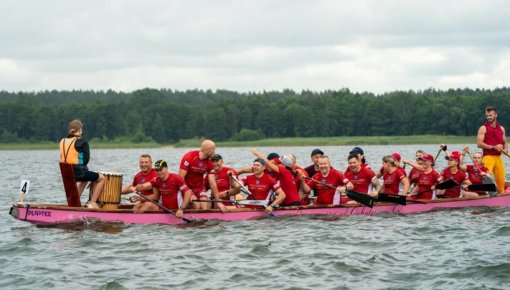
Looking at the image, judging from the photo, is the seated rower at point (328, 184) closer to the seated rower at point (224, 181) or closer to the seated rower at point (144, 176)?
Result: the seated rower at point (224, 181)

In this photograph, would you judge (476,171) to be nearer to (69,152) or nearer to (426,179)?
(426,179)

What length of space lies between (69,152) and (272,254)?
493 centimetres

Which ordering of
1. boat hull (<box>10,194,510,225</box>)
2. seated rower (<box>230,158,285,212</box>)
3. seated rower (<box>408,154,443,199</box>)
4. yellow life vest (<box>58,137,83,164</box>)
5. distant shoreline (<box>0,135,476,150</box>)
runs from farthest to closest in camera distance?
distant shoreline (<box>0,135,476,150</box>)
seated rower (<box>408,154,443,199</box>)
seated rower (<box>230,158,285,212</box>)
boat hull (<box>10,194,510,225</box>)
yellow life vest (<box>58,137,83,164</box>)

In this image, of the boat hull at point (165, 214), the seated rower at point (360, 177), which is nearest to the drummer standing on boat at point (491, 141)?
the boat hull at point (165, 214)

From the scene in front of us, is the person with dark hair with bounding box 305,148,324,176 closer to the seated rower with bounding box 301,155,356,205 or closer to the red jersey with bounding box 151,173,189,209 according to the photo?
the seated rower with bounding box 301,155,356,205

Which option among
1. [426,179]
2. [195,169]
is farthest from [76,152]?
[426,179]

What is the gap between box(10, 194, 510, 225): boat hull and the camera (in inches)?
701

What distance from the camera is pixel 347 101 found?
142 metres

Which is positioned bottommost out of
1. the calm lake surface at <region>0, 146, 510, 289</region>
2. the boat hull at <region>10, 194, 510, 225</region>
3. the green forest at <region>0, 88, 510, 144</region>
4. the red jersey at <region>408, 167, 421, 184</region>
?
the calm lake surface at <region>0, 146, 510, 289</region>

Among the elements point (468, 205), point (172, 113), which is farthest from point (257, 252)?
point (172, 113)

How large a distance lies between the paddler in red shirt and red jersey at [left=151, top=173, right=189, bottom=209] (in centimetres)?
44

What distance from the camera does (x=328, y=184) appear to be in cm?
→ 1955

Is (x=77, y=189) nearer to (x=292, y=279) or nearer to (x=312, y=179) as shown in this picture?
(x=312, y=179)

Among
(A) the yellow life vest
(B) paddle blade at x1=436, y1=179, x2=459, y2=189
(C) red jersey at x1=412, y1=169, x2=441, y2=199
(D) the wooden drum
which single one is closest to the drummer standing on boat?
(B) paddle blade at x1=436, y1=179, x2=459, y2=189
